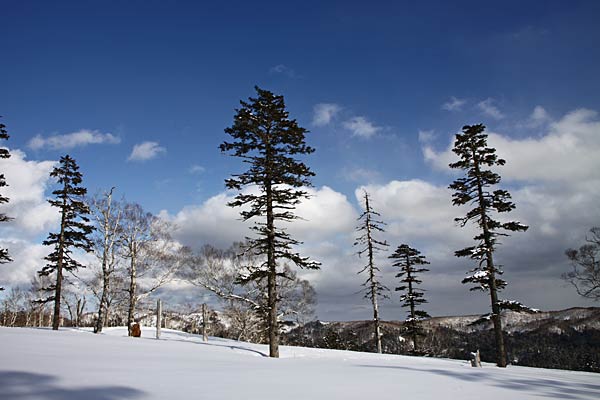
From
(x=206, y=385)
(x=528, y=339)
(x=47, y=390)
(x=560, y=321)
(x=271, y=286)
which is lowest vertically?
(x=528, y=339)

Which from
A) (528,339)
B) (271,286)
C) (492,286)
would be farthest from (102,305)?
(528,339)

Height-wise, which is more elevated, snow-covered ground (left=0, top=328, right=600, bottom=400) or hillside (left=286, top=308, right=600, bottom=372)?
snow-covered ground (left=0, top=328, right=600, bottom=400)

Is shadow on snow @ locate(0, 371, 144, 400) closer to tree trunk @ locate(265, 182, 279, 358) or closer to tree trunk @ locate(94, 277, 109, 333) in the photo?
tree trunk @ locate(265, 182, 279, 358)

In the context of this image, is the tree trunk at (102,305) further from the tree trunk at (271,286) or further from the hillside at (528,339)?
the hillside at (528,339)

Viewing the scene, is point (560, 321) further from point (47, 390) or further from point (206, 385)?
point (47, 390)

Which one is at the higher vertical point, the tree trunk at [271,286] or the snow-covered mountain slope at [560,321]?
the tree trunk at [271,286]

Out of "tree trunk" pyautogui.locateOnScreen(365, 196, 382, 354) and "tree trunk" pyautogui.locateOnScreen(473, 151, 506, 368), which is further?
"tree trunk" pyautogui.locateOnScreen(365, 196, 382, 354)

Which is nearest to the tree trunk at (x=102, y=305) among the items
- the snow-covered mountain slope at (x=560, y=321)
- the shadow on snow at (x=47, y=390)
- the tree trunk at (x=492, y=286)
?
the shadow on snow at (x=47, y=390)

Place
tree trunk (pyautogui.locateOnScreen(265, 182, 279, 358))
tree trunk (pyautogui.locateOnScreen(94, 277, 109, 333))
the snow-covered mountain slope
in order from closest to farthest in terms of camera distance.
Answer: tree trunk (pyautogui.locateOnScreen(265, 182, 279, 358)), tree trunk (pyautogui.locateOnScreen(94, 277, 109, 333)), the snow-covered mountain slope

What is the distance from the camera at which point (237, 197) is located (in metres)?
18.1

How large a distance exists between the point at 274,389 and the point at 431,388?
11.4 feet

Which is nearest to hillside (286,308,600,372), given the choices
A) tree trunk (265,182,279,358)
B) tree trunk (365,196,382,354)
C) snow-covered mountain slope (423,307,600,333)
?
snow-covered mountain slope (423,307,600,333)

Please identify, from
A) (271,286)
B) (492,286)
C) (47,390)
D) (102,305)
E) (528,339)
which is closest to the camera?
(47,390)

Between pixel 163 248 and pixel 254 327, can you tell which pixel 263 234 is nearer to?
pixel 163 248
